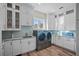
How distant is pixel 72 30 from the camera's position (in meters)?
1.56

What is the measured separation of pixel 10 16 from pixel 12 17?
4 centimetres

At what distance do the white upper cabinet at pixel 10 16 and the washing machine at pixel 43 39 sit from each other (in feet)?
1.26

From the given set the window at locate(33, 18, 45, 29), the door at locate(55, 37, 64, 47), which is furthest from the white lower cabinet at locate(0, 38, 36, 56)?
the door at locate(55, 37, 64, 47)

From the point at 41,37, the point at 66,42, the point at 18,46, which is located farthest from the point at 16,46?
the point at 66,42

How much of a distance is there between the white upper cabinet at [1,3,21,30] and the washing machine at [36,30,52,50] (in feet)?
1.26

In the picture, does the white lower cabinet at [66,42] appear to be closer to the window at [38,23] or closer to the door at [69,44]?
the door at [69,44]

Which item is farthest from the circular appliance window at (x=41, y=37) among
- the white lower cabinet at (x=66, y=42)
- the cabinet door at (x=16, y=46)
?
the cabinet door at (x=16, y=46)

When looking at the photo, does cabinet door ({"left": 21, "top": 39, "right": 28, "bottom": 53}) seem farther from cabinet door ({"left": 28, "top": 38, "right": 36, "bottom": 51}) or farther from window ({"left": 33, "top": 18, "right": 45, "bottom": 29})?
window ({"left": 33, "top": 18, "right": 45, "bottom": 29})

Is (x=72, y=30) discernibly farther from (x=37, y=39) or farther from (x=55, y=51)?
(x=37, y=39)

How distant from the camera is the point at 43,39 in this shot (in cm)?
166

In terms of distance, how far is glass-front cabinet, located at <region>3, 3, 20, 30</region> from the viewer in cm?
149

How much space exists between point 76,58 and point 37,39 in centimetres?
71

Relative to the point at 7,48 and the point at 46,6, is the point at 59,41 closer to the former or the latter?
the point at 46,6

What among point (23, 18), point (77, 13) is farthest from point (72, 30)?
point (23, 18)
